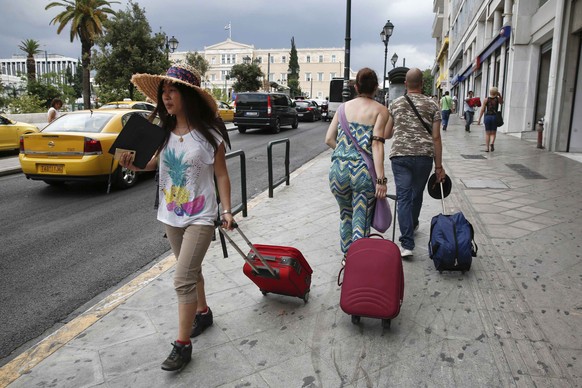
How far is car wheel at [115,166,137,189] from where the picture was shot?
848 centimetres

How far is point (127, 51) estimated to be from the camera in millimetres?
28984

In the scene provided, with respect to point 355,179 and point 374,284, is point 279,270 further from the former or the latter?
point 355,179

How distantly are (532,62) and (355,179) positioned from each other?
16773 mm

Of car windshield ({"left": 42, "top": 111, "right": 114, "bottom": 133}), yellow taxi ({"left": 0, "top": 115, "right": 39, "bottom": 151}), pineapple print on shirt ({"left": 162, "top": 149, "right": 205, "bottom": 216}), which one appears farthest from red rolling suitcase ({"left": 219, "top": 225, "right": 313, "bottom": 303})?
yellow taxi ({"left": 0, "top": 115, "right": 39, "bottom": 151})

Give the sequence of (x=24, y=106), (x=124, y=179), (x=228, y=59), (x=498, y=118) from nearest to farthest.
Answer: (x=124, y=179) → (x=498, y=118) → (x=24, y=106) → (x=228, y=59)

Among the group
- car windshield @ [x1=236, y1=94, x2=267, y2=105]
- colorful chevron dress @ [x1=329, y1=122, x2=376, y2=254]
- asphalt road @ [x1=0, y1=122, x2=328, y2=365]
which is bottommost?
asphalt road @ [x1=0, y1=122, x2=328, y2=365]

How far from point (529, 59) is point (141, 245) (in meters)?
17.2

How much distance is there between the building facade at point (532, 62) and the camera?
11430mm

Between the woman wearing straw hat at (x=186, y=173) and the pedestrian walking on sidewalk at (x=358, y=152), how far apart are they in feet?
3.97

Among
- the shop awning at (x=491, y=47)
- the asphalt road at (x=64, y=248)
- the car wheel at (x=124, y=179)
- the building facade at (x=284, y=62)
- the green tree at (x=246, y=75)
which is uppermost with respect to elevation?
the building facade at (x=284, y=62)

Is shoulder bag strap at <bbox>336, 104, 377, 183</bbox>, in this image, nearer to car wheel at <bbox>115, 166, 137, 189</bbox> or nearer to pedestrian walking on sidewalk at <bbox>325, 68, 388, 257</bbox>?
pedestrian walking on sidewalk at <bbox>325, 68, 388, 257</bbox>

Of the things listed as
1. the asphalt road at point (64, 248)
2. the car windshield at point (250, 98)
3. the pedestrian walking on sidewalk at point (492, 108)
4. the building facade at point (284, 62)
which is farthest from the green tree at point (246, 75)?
the building facade at point (284, 62)

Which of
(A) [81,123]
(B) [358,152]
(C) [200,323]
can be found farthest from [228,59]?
(C) [200,323]

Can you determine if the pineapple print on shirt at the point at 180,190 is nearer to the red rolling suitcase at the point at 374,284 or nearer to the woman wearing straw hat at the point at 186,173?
the woman wearing straw hat at the point at 186,173
